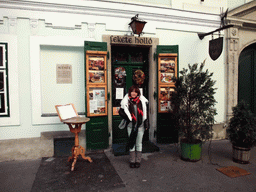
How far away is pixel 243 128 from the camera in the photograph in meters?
4.17

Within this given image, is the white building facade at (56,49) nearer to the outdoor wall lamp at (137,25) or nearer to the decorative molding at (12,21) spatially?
the decorative molding at (12,21)

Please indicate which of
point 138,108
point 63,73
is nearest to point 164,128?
point 138,108

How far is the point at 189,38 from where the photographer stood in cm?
585

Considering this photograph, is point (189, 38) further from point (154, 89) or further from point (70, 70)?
point (70, 70)

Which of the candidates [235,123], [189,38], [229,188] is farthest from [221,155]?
[189,38]

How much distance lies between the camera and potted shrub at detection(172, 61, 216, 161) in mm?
4254

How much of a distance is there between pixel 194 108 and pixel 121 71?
2.35 m

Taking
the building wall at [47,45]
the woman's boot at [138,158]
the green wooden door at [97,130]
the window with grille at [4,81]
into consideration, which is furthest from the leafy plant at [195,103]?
the window with grille at [4,81]

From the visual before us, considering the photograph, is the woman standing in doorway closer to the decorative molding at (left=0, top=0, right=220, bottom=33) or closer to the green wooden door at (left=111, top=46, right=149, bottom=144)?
the green wooden door at (left=111, top=46, right=149, bottom=144)

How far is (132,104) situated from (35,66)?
2.65 m

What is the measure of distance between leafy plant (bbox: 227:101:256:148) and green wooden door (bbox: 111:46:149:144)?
9.27 feet

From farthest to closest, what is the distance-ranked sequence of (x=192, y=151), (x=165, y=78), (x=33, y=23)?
(x=165, y=78), (x=33, y=23), (x=192, y=151)

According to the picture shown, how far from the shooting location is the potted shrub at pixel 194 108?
4254 millimetres

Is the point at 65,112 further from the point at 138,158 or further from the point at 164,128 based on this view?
the point at 164,128
